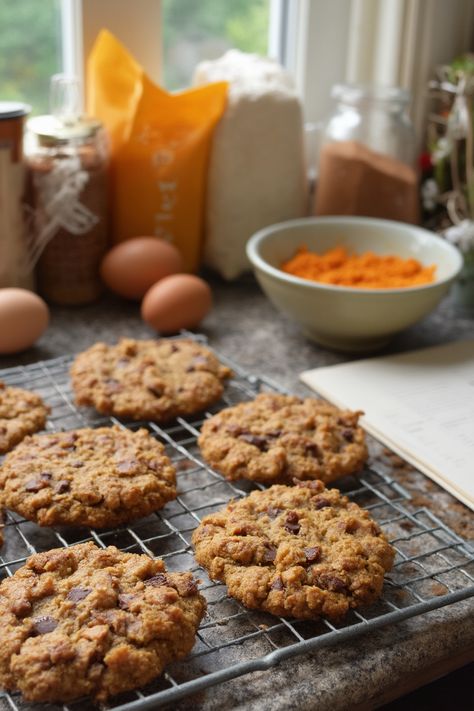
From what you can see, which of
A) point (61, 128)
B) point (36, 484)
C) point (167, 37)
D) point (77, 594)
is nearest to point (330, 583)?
point (77, 594)

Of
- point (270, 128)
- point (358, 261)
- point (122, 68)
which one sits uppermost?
point (122, 68)

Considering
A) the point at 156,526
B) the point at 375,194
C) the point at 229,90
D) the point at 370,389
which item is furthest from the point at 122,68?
the point at 156,526

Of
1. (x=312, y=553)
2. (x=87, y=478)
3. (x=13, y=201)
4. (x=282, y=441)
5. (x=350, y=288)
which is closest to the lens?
(x=312, y=553)

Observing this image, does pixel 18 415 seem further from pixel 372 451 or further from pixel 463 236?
pixel 463 236

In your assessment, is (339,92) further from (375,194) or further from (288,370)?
(288,370)

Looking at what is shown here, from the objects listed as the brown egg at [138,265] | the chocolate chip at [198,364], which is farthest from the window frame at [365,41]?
the chocolate chip at [198,364]

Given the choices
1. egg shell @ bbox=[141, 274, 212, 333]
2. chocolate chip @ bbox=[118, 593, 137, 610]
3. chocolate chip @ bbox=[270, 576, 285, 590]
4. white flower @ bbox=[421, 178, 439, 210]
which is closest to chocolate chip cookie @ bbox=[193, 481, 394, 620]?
chocolate chip @ bbox=[270, 576, 285, 590]
